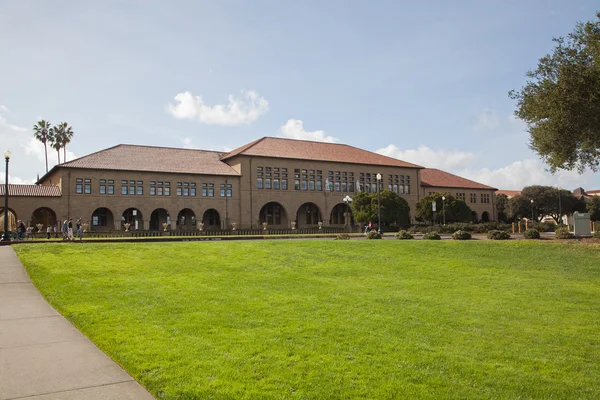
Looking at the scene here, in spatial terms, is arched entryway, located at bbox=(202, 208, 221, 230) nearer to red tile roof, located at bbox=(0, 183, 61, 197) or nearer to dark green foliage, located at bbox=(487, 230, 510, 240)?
red tile roof, located at bbox=(0, 183, 61, 197)

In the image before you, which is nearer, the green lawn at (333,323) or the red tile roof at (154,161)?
the green lawn at (333,323)

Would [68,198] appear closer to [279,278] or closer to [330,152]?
[330,152]

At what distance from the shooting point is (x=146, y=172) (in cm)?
5566

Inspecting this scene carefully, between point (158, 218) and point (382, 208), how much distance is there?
2819cm

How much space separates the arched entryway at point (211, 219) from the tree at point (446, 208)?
1132 inches

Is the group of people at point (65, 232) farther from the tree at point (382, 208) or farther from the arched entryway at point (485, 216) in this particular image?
the arched entryway at point (485, 216)

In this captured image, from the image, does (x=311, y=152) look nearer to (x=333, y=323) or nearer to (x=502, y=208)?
(x=502, y=208)

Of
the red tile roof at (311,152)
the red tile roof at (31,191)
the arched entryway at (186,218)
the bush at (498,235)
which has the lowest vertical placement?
the bush at (498,235)

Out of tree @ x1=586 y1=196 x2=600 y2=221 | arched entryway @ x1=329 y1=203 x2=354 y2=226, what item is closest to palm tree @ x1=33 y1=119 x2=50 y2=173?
arched entryway @ x1=329 y1=203 x2=354 y2=226

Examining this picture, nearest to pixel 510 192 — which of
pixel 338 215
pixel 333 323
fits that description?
pixel 338 215

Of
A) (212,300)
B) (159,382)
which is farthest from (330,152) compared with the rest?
(159,382)

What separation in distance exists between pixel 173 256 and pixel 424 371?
40.2 feet

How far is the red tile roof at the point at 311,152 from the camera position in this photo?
64250 mm

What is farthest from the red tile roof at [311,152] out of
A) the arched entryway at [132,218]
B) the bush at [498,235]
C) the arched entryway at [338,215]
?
the bush at [498,235]
